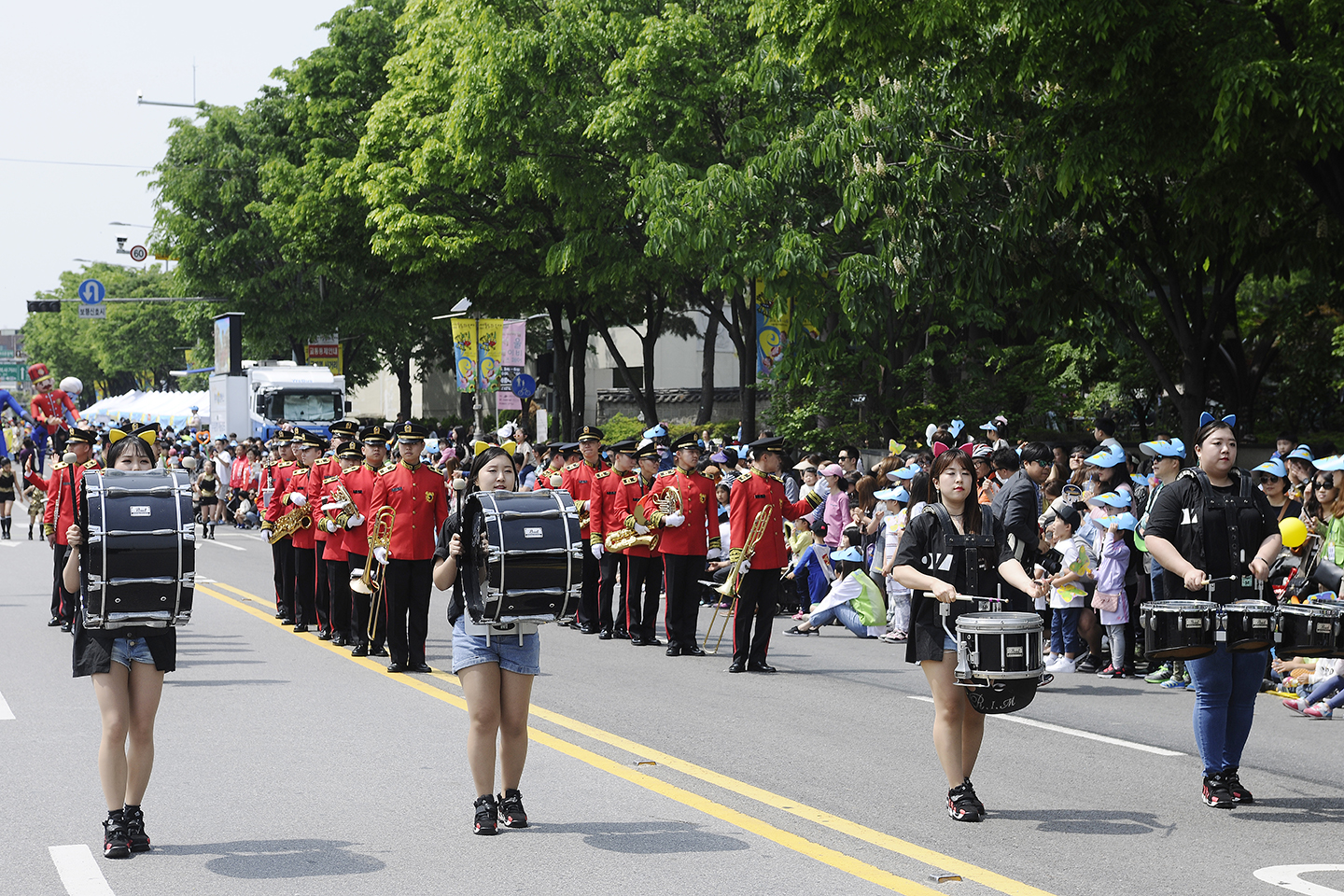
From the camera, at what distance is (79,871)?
20.9 feet

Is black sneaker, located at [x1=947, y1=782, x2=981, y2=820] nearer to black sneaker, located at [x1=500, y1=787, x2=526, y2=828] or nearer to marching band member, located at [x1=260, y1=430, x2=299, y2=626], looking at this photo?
black sneaker, located at [x1=500, y1=787, x2=526, y2=828]

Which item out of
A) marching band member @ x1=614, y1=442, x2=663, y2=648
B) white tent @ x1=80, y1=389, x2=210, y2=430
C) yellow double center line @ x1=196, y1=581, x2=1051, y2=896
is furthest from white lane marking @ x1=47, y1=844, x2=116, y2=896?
white tent @ x1=80, y1=389, x2=210, y2=430

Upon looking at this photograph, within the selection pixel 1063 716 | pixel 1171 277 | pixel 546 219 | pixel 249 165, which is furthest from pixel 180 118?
pixel 1063 716

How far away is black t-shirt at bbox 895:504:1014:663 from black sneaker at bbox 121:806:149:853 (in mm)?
3494

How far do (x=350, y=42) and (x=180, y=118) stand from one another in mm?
14639

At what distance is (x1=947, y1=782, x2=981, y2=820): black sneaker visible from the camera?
23.7 ft

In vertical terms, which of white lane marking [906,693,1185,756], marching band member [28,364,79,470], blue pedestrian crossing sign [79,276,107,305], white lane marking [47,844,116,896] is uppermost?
blue pedestrian crossing sign [79,276,107,305]

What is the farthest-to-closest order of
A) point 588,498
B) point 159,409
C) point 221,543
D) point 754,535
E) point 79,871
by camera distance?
point 159,409
point 221,543
point 588,498
point 754,535
point 79,871

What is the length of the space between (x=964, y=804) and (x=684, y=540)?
6932mm

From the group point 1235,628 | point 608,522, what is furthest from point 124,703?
point 608,522

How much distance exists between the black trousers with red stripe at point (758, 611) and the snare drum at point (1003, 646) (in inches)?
221

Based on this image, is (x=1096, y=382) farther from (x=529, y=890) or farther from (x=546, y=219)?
(x=529, y=890)

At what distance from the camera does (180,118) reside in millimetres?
54406

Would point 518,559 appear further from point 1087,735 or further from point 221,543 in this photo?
point 221,543
